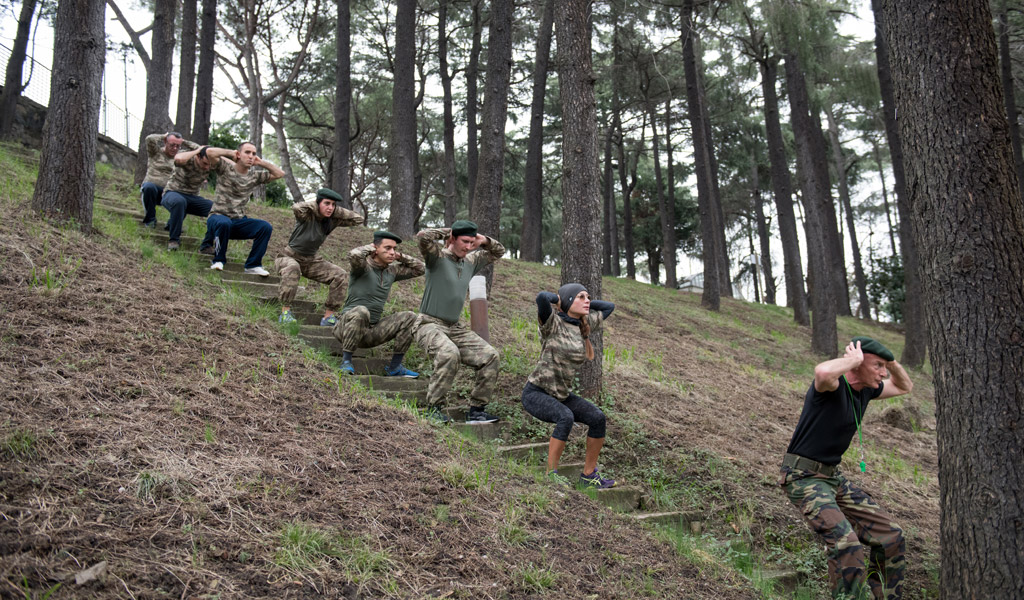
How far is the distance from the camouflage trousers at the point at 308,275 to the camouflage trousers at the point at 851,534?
504 cm

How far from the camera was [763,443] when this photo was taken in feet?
23.7

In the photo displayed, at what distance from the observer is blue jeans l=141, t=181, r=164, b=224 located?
352 inches

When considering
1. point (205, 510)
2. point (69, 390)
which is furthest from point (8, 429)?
point (205, 510)

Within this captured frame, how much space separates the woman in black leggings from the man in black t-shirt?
142 cm

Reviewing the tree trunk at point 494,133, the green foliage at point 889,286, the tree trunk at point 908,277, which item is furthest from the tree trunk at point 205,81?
the green foliage at point 889,286

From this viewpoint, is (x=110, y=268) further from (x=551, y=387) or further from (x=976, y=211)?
(x=976, y=211)

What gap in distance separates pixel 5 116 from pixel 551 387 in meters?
14.3

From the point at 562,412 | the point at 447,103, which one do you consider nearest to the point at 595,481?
the point at 562,412

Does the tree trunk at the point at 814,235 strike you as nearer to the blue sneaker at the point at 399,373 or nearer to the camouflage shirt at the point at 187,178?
the blue sneaker at the point at 399,373

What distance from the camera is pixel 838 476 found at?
459 cm

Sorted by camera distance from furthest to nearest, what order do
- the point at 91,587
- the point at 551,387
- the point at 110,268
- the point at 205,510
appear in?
1. the point at 110,268
2. the point at 551,387
3. the point at 205,510
4. the point at 91,587

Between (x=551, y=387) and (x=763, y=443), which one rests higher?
(x=551, y=387)

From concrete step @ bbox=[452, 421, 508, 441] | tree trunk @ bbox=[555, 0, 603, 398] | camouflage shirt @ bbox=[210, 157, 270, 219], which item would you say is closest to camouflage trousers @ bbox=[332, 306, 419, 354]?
concrete step @ bbox=[452, 421, 508, 441]

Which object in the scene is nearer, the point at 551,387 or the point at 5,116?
the point at 551,387
